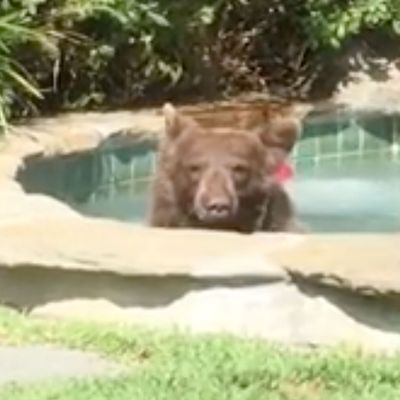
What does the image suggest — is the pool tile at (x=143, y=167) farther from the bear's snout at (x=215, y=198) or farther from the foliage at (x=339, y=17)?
the bear's snout at (x=215, y=198)

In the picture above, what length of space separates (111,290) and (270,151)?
5.05 feet

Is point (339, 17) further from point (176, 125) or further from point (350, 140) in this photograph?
point (176, 125)

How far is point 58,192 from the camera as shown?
10.8 meters

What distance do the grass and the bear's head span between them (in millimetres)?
1212

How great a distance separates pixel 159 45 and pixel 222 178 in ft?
17.1

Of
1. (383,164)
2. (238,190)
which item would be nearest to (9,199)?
(238,190)

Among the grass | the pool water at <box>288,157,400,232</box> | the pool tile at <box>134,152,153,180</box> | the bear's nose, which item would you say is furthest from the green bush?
the grass

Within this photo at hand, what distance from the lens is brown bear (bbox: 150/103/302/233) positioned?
794 cm

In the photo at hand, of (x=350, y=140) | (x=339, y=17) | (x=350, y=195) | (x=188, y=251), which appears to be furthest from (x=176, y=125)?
(x=339, y=17)

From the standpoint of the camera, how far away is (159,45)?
1298 centimetres

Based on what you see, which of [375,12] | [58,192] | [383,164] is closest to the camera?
[58,192]

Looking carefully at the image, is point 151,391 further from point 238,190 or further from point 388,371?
point 238,190

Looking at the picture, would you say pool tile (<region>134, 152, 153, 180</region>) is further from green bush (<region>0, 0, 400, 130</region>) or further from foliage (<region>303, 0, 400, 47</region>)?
foliage (<region>303, 0, 400, 47</region>)

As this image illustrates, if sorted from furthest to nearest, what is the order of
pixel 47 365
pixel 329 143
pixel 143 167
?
pixel 329 143
pixel 143 167
pixel 47 365
